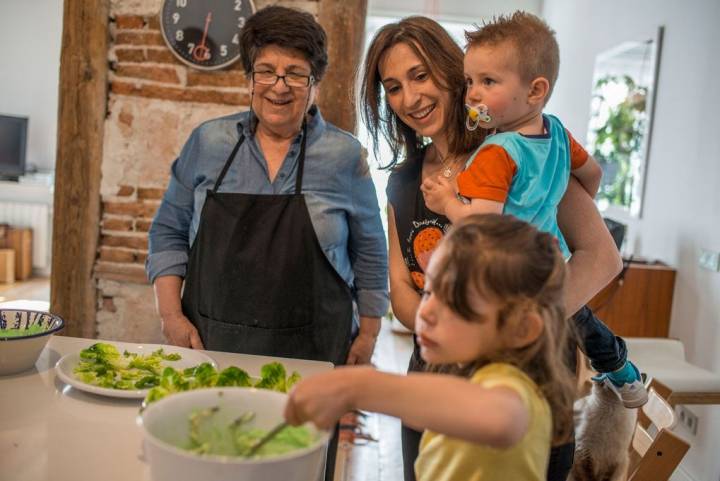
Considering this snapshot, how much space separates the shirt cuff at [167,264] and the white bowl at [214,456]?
Result: 1023mm

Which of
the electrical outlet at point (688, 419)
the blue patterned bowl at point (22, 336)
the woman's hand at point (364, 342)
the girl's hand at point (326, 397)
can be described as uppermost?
the girl's hand at point (326, 397)

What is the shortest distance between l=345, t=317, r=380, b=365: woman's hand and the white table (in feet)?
1.71

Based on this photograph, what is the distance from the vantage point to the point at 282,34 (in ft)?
5.99

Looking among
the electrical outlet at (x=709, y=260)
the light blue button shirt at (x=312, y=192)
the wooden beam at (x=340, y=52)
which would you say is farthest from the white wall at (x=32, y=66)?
the electrical outlet at (x=709, y=260)

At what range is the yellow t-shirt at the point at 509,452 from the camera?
0.95 meters

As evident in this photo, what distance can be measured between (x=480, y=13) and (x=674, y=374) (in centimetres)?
480

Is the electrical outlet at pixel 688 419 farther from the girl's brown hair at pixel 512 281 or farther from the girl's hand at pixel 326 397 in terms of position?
the girl's hand at pixel 326 397

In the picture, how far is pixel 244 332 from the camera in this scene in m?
1.87

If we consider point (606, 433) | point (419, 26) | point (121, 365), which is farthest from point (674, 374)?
point (121, 365)

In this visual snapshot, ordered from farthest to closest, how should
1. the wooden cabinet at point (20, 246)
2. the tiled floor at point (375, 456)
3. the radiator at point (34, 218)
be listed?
the radiator at point (34, 218)
the wooden cabinet at point (20, 246)
the tiled floor at point (375, 456)

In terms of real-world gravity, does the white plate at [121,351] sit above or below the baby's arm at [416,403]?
below

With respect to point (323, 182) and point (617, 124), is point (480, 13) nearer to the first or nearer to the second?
point (617, 124)

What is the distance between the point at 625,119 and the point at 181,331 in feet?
12.7

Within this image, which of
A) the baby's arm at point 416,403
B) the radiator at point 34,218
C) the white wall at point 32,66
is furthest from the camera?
the white wall at point 32,66
